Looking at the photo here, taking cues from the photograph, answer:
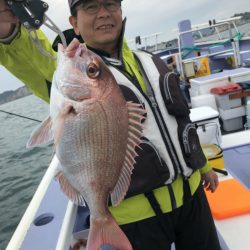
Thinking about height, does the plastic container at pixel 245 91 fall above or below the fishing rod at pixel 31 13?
below

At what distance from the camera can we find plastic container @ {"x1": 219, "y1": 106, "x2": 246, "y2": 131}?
18.1 feet

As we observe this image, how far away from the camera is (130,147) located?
1385 mm

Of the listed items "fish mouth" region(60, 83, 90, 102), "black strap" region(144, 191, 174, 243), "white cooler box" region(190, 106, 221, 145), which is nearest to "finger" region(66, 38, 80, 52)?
"fish mouth" region(60, 83, 90, 102)

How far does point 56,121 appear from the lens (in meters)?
1.24

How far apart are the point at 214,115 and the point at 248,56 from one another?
22.0 feet

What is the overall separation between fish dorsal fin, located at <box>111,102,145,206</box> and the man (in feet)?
1.28

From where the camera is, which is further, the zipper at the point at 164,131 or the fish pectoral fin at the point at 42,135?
the zipper at the point at 164,131

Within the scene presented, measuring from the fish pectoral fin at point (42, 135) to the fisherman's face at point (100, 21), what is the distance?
77 centimetres

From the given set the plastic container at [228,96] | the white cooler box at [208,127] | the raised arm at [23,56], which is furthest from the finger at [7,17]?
the plastic container at [228,96]

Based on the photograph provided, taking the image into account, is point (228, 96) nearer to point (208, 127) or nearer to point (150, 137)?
point (208, 127)

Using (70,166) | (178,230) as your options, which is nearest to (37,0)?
(70,166)

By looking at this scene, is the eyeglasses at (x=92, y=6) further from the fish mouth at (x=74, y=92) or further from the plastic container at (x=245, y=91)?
the plastic container at (x=245, y=91)

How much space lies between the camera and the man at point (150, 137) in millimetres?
1837

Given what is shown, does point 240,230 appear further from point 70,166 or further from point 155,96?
point 70,166
